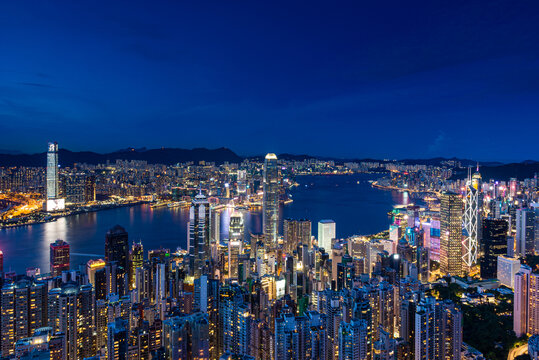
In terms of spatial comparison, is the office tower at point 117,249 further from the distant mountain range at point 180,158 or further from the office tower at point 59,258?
the distant mountain range at point 180,158

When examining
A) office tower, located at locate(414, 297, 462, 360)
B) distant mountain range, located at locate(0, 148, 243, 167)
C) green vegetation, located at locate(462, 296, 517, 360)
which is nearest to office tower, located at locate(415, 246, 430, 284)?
green vegetation, located at locate(462, 296, 517, 360)

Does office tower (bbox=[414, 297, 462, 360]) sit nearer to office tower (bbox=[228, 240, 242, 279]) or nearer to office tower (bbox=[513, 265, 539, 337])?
office tower (bbox=[513, 265, 539, 337])

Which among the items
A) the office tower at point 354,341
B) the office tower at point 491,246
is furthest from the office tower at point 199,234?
the office tower at point 491,246

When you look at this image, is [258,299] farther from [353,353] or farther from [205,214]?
[205,214]

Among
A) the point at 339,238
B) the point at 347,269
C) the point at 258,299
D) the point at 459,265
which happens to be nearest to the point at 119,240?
the point at 258,299

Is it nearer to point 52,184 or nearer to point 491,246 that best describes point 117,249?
point 491,246
